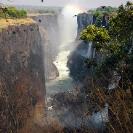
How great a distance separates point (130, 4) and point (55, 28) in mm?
103964

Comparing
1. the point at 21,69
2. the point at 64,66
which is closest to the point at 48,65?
the point at 64,66

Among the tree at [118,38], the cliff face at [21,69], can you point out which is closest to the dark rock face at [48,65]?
the cliff face at [21,69]

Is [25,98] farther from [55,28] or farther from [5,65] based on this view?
[55,28]

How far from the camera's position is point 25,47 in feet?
139

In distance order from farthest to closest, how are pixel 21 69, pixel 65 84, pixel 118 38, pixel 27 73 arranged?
1. pixel 65 84
2. pixel 27 73
3. pixel 21 69
4. pixel 118 38

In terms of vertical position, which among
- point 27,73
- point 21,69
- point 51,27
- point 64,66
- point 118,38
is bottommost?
point 64,66

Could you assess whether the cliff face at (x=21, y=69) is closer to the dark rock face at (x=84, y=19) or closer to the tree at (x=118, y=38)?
the tree at (x=118, y=38)

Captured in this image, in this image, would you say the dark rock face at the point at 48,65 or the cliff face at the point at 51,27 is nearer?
the dark rock face at the point at 48,65

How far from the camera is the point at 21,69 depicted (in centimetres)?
3900

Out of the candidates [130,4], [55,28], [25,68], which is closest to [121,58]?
[130,4]

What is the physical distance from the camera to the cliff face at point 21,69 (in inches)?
1173

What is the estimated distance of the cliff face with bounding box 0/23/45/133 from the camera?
1173 inches

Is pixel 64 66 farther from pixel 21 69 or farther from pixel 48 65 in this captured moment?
pixel 21 69

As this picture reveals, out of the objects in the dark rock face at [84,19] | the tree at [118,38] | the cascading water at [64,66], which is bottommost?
the cascading water at [64,66]
